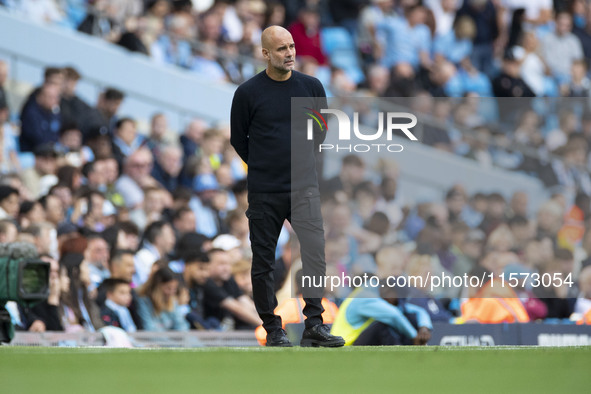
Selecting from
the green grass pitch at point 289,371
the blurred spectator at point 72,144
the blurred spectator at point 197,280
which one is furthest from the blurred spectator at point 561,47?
the green grass pitch at point 289,371

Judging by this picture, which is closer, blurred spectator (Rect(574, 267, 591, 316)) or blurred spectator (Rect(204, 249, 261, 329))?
blurred spectator (Rect(574, 267, 591, 316))

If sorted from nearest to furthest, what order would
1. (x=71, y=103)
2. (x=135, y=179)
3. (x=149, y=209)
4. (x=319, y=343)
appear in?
1. (x=319, y=343)
2. (x=149, y=209)
3. (x=135, y=179)
4. (x=71, y=103)

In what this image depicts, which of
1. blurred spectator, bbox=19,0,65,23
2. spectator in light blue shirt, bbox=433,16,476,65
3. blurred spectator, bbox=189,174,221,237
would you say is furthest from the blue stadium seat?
blurred spectator, bbox=189,174,221,237

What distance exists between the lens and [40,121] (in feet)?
37.7

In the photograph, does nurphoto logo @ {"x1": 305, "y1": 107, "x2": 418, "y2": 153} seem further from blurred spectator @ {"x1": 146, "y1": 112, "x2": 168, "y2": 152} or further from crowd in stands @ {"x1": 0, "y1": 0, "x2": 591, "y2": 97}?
crowd in stands @ {"x1": 0, "y1": 0, "x2": 591, "y2": 97}

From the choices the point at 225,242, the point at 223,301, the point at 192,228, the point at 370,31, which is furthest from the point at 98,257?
the point at 370,31

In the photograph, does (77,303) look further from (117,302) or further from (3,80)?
(3,80)

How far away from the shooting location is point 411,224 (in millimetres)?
7777

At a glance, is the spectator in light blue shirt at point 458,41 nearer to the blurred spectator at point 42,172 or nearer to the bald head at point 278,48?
the blurred spectator at point 42,172

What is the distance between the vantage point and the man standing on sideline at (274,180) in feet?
21.4

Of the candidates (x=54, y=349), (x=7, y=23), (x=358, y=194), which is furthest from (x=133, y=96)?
(x=54, y=349)

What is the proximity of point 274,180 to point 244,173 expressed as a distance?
254 inches

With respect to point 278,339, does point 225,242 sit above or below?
above

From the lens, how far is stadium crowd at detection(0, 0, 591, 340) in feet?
25.3
